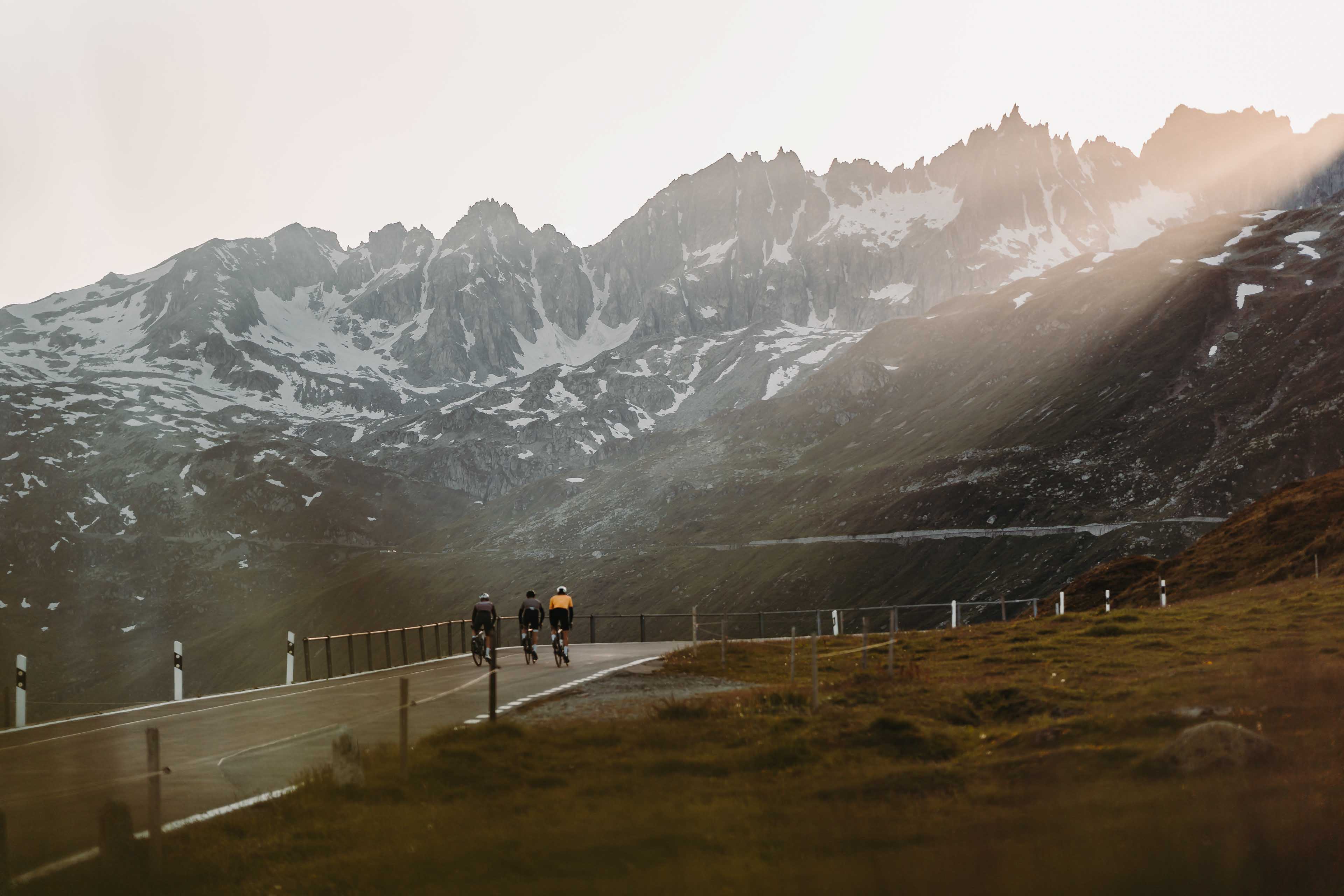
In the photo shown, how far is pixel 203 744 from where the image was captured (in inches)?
810

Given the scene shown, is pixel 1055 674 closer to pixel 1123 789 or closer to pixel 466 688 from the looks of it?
pixel 1123 789

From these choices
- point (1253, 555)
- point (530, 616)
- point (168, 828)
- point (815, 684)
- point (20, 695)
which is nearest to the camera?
point (168, 828)

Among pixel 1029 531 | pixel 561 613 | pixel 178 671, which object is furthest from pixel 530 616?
pixel 1029 531

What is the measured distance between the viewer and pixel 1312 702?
14719mm

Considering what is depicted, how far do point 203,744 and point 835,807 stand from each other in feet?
45.4

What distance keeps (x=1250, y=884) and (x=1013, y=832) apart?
2.05 metres

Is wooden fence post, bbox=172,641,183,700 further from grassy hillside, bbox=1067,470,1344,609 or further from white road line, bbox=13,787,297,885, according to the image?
grassy hillside, bbox=1067,470,1344,609

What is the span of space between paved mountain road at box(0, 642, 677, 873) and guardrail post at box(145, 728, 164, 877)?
157 centimetres

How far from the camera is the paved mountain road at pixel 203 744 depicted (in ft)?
45.6

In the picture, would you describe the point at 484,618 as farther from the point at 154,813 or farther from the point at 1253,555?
the point at 1253,555

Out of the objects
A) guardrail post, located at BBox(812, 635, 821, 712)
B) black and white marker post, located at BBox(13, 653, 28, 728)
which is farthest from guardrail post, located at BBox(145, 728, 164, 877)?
black and white marker post, located at BBox(13, 653, 28, 728)

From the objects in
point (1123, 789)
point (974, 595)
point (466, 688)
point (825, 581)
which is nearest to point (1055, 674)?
point (1123, 789)

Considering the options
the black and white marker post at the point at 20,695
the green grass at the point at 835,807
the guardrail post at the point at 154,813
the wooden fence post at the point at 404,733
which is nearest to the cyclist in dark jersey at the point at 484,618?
the black and white marker post at the point at 20,695

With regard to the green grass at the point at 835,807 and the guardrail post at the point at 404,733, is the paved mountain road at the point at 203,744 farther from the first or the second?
the green grass at the point at 835,807
